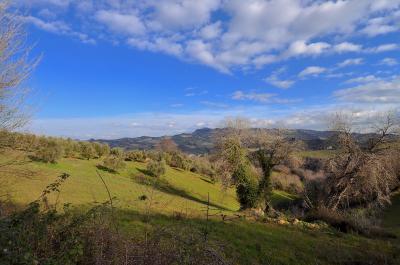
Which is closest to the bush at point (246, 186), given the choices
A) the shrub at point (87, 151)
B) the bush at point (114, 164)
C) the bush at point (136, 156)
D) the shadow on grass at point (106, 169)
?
the bush at point (114, 164)

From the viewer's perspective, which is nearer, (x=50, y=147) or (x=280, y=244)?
(x=280, y=244)

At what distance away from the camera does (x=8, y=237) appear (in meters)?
4.31

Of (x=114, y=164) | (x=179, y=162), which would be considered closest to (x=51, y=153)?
(x=114, y=164)

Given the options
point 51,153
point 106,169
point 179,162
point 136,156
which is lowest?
point 179,162

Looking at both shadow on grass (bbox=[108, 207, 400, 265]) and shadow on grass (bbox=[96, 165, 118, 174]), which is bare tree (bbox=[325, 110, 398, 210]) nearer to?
shadow on grass (bbox=[108, 207, 400, 265])

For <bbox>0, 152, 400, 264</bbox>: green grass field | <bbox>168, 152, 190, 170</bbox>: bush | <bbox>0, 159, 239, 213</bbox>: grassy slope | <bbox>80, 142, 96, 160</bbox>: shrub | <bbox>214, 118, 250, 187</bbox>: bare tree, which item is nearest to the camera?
<bbox>0, 152, 400, 264</bbox>: green grass field

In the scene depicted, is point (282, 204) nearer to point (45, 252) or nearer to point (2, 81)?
point (2, 81)

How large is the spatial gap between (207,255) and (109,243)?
1.48m

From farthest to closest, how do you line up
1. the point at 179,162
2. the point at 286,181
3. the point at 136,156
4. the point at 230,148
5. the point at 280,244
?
the point at 286,181 → the point at 179,162 → the point at 136,156 → the point at 230,148 → the point at 280,244

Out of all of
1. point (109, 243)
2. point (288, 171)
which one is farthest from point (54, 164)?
point (288, 171)

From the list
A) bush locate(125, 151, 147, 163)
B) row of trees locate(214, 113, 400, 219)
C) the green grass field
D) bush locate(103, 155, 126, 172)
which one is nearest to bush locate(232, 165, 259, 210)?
row of trees locate(214, 113, 400, 219)

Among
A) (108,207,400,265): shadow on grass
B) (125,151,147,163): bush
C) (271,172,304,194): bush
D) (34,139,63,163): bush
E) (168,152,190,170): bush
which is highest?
(34,139,63,163): bush

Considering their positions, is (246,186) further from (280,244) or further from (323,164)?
(280,244)

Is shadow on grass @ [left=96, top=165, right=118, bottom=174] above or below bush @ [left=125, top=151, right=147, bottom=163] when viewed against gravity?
below
